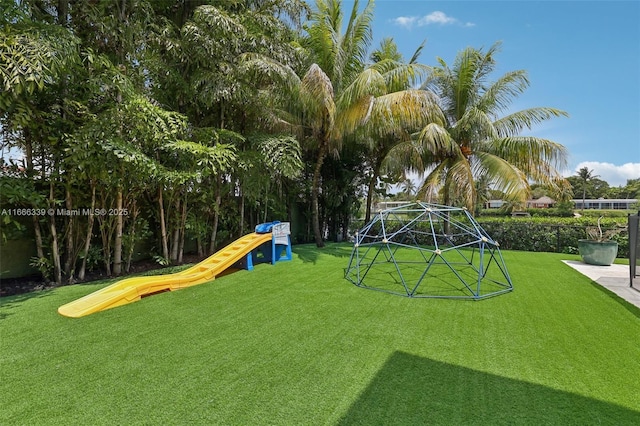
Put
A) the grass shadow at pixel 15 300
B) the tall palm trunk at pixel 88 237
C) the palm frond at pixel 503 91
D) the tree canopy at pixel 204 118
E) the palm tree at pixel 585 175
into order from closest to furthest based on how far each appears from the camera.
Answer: the grass shadow at pixel 15 300
the tree canopy at pixel 204 118
the tall palm trunk at pixel 88 237
the palm frond at pixel 503 91
the palm tree at pixel 585 175

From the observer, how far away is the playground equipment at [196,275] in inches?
140

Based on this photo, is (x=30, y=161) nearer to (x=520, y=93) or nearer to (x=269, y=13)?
(x=269, y=13)

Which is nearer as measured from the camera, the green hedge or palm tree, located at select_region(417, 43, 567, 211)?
palm tree, located at select_region(417, 43, 567, 211)

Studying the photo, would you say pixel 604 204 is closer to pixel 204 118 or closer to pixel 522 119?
pixel 522 119

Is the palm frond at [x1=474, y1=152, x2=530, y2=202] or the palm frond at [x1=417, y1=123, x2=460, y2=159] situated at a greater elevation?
the palm frond at [x1=417, y1=123, x2=460, y2=159]

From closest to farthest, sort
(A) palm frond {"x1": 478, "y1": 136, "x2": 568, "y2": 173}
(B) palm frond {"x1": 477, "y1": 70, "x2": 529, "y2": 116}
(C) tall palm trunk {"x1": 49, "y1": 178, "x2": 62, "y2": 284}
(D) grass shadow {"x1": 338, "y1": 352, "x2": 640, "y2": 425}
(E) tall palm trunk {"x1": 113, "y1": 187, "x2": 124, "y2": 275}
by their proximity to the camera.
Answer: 1. (D) grass shadow {"x1": 338, "y1": 352, "x2": 640, "y2": 425}
2. (C) tall palm trunk {"x1": 49, "y1": 178, "x2": 62, "y2": 284}
3. (E) tall palm trunk {"x1": 113, "y1": 187, "x2": 124, "y2": 275}
4. (A) palm frond {"x1": 478, "y1": 136, "x2": 568, "y2": 173}
5. (B) palm frond {"x1": 477, "y1": 70, "x2": 529, "y2": 116}

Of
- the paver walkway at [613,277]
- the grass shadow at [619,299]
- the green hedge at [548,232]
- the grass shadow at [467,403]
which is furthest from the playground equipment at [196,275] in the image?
the green hedge at [548,232]

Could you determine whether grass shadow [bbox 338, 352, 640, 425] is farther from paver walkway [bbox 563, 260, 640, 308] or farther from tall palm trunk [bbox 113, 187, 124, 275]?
tall palm trunk [bbox 113, 187, 124, 275]

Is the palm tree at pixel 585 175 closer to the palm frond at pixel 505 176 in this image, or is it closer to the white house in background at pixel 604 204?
the white house in background at pixel 604 204

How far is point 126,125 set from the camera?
4.55 meters

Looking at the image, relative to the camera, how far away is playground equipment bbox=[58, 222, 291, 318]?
356 cm

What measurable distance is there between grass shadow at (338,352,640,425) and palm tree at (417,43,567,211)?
6.46 m

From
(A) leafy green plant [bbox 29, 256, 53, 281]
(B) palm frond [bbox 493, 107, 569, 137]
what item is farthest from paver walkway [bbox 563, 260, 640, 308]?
(A) leafy green plant [bbox 29, 256, 53, 281]

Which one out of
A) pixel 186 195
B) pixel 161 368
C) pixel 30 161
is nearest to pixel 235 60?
pixel 186 195
